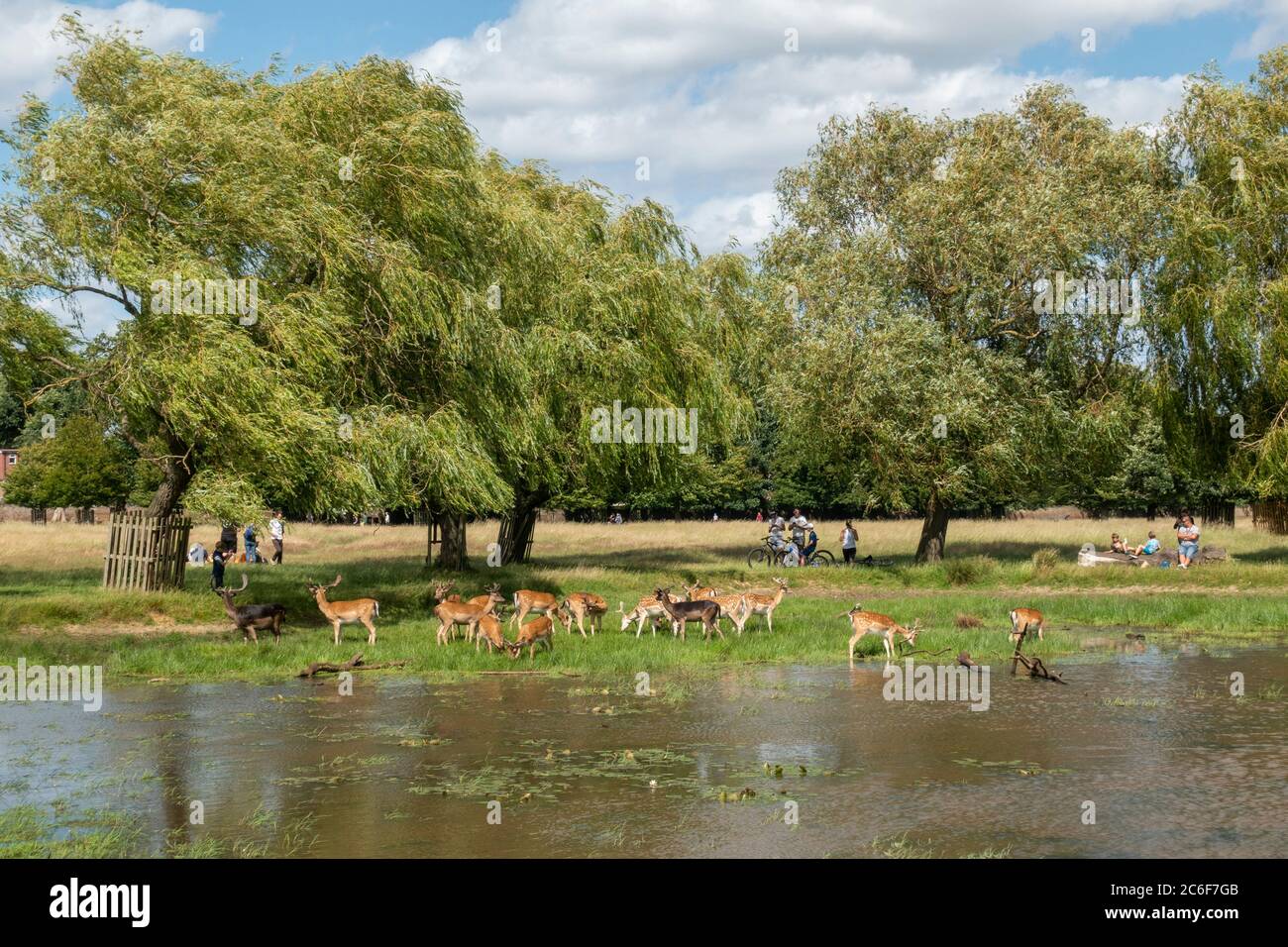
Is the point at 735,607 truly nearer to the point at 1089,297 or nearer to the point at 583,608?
the point at 583,608

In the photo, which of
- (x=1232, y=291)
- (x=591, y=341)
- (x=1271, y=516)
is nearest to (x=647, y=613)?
(x=591, y=341)

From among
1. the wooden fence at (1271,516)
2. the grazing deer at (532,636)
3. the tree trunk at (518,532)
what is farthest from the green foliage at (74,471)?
the grazing deer at (532,636)

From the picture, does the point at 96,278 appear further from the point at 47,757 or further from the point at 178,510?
the point at 47,757

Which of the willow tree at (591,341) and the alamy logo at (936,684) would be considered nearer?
the alamy logo at (936,684)

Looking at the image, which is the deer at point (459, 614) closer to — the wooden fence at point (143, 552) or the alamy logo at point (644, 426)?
the wooden fence at point (143, 552)

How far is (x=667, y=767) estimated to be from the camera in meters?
13.3

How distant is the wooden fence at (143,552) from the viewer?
26781 millimetres

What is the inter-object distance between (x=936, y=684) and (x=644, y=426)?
20.6 metres

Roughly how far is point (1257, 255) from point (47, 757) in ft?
121

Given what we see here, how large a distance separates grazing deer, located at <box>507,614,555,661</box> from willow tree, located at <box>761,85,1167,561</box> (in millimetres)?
19928
